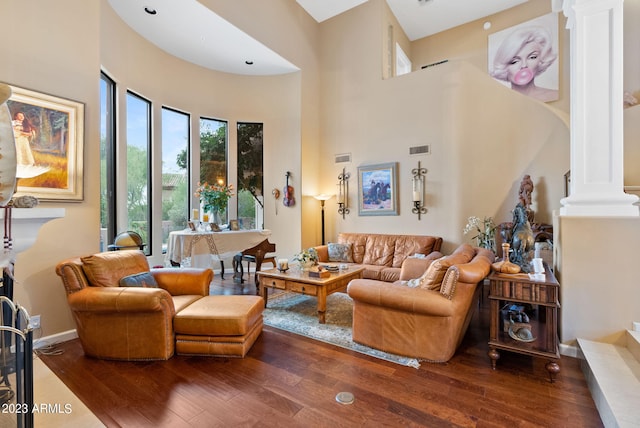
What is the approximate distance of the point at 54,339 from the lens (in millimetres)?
2891

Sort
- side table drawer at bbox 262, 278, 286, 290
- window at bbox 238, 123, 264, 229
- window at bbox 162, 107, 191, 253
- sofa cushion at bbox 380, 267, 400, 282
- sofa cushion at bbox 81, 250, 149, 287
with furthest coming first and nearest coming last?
window at bbox 238, 123, 264, 229 → window at bbox 162, 107, 191, 253 → sofa cushion at bbox 380, 267, 400, 282 → side table drawer at bbox 262, 278, 286, 290 → sofa cushion at bbox 81, 250, 149, 287

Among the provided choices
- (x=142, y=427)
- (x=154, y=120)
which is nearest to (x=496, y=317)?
(x=142, y=427)

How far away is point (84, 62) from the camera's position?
310 centimetres

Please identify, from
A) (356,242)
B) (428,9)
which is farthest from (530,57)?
(356,242)

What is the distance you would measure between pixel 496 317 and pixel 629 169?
10.8ft

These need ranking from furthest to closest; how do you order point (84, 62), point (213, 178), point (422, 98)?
1. point (213, 178)
2. point (422, 98)
3. point (84, 62)

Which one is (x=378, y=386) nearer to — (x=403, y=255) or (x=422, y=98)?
(x=403, y=255)

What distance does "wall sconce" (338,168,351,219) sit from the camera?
20.7 ft

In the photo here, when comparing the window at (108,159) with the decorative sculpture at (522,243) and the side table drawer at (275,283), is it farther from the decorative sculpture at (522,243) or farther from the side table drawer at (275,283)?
the decorative sculpture at (522,243)

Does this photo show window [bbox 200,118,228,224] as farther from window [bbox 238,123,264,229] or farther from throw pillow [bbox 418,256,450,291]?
throw pillow [bbox 418,256,450,291]

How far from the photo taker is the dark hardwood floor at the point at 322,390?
6.06 ft

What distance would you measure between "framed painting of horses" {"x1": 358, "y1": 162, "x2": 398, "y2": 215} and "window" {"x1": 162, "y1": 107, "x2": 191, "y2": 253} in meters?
3.46

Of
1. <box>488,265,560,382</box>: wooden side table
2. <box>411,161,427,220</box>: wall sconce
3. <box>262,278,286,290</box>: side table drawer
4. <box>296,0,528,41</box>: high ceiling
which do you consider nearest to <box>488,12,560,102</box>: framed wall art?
<box>296,0,528,41</box>: high ceiling

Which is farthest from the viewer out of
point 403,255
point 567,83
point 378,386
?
point 567,83
